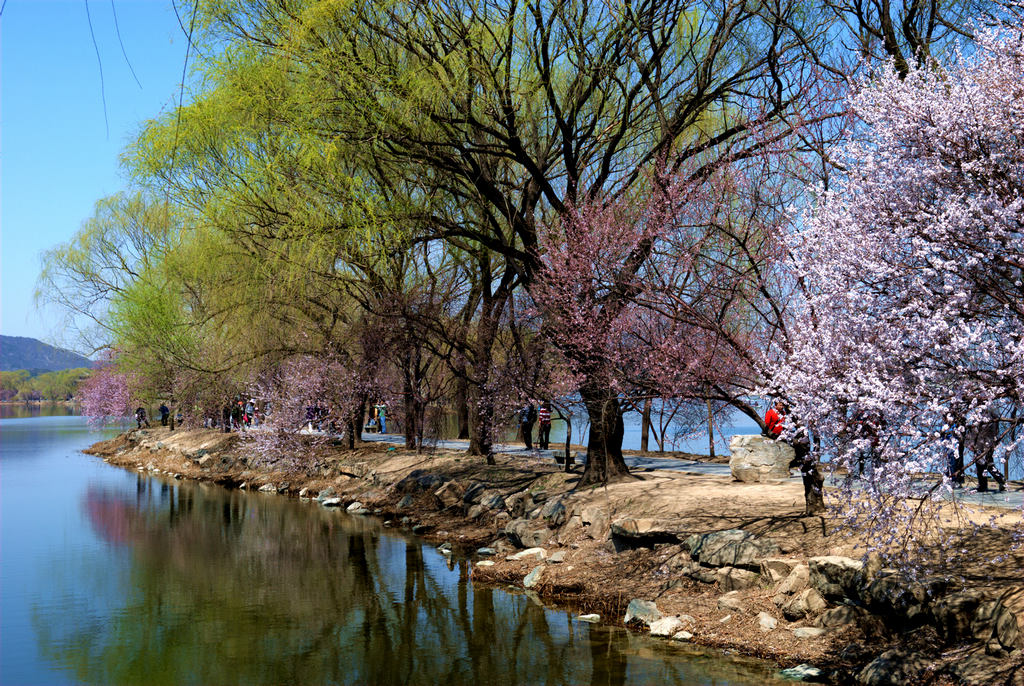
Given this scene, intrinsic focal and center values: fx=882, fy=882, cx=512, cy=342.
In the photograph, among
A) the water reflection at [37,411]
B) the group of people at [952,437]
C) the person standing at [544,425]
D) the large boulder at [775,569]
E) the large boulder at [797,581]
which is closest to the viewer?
the group of people at [952,437]

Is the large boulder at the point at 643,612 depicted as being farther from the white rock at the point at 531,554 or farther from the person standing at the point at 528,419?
the person standing at the point at 528,419

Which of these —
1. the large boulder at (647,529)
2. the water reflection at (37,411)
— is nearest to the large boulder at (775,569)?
the large boulder at (647,529)

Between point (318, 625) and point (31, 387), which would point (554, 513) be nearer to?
point (318, 625)

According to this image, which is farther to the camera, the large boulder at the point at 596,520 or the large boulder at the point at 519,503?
the large boulder at the point at 519,503

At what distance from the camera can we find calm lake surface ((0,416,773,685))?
9852mm

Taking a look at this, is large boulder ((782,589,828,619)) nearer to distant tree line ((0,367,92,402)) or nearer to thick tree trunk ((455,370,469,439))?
thick tree trunk ((455,370,469,439))

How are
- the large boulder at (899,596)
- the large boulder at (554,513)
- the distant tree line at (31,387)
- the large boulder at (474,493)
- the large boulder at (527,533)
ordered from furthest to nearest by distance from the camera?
the distant tree line at (31,387)
the large boulder at (474,493)
the large boulder at (554,513)
the large boulder at (527,533)
the large boulder at (899,596)

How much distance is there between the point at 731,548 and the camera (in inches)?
452

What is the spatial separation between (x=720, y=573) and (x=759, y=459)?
3701 millimetres

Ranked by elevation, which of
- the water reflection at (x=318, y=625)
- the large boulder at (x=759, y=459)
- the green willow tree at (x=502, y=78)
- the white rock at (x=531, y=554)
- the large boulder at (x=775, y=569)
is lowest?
the water reflection at (x=318, y=625)

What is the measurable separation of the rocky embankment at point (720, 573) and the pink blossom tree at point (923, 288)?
1.49m

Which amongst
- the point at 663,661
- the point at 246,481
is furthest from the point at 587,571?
the point at 246,481

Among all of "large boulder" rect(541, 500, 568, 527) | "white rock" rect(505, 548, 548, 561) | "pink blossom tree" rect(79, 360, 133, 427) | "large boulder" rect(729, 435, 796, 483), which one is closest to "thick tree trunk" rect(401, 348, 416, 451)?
"large boulder" rect(541, 500, 568, 527)

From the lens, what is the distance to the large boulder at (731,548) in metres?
11.2
